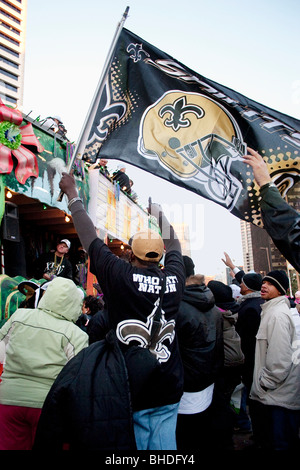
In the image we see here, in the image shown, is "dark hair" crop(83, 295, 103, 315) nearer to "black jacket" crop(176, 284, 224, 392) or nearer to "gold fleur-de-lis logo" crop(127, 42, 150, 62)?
"black jacket" crop(176, 284, 224, 392)

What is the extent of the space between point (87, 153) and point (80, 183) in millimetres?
5287

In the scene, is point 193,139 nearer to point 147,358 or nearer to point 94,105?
point 94,105

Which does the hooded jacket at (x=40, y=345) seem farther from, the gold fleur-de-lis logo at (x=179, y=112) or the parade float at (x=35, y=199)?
the gold fleur-de-lis logo at (x=179, y=112)

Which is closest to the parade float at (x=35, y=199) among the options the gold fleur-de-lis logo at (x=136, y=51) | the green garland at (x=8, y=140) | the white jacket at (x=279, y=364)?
the green garland at (x=8, y=140)

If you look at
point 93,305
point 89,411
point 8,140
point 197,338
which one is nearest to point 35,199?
point 8,140

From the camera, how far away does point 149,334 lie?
203cm

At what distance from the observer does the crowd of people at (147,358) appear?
171cm

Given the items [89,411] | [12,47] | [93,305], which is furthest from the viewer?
[12,47]

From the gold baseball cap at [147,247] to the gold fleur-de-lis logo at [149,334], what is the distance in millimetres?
352

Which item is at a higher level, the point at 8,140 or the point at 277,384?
the point at 8,140

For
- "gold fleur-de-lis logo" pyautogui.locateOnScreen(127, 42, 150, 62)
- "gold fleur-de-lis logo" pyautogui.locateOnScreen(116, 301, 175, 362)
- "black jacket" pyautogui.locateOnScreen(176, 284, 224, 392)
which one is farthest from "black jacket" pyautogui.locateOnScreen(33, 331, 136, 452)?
"gold fleur-de-lis logo" pyautogui.locateOnScreen(127, 42, 150, 62)

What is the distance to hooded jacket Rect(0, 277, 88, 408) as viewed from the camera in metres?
2.78

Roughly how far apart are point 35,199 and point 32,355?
5.00 meters
